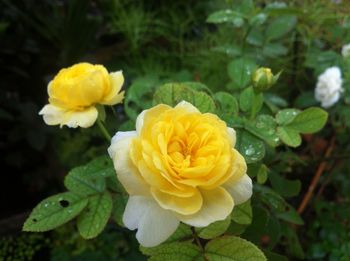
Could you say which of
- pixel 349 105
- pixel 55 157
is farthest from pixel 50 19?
pixel 349 105

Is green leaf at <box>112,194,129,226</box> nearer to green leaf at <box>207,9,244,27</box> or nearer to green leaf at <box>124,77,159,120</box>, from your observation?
green leaf at <box>124,77,159,120</box>

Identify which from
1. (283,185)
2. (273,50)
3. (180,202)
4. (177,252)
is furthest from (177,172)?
(273,50)

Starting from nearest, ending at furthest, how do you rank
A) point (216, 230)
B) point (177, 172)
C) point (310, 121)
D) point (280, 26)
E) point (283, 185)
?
point (177, 172) < point (216, 230) < point (310, 121) < point (283, 185) < point (280, 26)

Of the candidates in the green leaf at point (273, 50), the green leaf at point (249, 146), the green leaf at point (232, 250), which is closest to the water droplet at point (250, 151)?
the green leaf at point (249, 146)

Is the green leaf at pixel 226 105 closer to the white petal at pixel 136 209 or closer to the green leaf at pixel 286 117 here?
the green leaf at pixel 286 117

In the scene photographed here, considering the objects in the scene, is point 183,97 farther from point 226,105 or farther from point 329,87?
point 329,87
